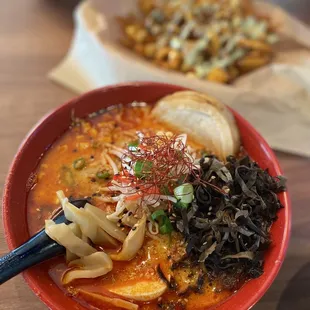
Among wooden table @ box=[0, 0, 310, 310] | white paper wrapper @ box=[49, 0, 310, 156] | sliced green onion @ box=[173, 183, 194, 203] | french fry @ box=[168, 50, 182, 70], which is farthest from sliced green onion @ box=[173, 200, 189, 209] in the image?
french fry @ box=[168, 50, 182, 70]

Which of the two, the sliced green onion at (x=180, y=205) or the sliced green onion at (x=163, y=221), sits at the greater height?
the sliced green onion at (x=180, y=205)

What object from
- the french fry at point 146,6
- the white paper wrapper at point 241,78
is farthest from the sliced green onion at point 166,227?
the french fry at point 146,6

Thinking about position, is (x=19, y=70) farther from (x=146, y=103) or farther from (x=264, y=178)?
(x=264, y=178)

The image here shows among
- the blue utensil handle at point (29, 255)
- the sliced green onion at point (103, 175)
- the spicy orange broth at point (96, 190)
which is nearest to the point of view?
the blue utensil handle at point (29, 255)

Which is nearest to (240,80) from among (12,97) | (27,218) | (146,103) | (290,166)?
(290,166)

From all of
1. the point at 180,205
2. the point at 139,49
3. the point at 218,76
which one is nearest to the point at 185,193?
the point at 180,205

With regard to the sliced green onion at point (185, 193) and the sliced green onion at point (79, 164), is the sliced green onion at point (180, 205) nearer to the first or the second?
the sliced green onion at point (185, 193)

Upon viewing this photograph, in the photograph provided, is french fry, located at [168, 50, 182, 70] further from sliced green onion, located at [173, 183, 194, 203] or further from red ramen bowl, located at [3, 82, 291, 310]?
sliced green onion, located at [173, 183, 194, 203]
